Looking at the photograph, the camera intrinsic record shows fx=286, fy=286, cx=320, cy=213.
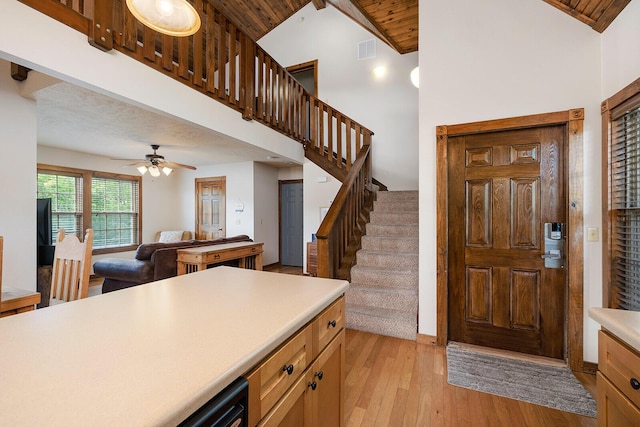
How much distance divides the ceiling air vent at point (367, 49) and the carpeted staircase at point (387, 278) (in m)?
3.23

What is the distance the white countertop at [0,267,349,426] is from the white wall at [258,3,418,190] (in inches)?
179

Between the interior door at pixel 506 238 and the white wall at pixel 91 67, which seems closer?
the white wall at pixel 91 67

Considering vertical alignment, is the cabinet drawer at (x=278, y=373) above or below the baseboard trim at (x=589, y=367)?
above

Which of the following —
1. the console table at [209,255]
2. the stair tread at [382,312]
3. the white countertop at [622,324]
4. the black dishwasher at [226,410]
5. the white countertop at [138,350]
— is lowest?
the stair tread at [382,312]

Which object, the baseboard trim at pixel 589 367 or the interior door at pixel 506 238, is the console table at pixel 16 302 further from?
the baseboard trim at pixel 589 367

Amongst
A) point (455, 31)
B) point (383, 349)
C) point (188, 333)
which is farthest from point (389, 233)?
point (188, 333)

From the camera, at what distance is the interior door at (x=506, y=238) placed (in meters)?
2.38

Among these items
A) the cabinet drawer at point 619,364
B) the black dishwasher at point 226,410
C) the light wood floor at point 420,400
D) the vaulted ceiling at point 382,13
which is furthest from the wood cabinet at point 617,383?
the vaulted ceiling at point 382,13

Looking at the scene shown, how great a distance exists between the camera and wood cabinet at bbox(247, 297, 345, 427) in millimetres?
833

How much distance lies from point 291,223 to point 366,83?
3446 mm

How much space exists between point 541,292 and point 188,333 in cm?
275

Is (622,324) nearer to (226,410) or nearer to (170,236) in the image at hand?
(226,410)

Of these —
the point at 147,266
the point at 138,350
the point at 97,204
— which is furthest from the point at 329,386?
the point at 97,204

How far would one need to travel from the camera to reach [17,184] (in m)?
2.49
